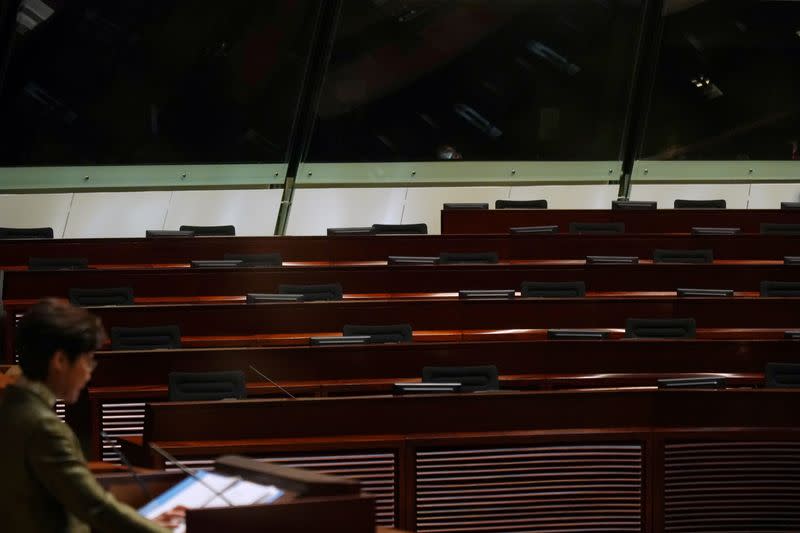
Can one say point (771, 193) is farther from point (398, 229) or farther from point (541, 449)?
point (541, 449)

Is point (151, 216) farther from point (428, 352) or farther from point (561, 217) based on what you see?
point (428, 352)

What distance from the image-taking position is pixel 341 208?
10.7 metres

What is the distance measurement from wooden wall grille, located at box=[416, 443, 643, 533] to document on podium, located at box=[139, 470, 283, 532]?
1963mm

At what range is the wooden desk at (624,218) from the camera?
895 cm

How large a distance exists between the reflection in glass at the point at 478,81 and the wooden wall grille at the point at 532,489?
6192mm

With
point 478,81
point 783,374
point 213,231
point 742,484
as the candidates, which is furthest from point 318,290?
point 478,81

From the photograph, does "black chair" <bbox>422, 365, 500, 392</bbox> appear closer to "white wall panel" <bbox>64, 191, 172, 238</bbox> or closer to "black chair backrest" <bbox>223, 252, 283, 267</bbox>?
"black chair backrest" <bbox>223, 252, 283, 267</bbox>

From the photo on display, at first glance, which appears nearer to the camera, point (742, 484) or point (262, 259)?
point (742, 484)

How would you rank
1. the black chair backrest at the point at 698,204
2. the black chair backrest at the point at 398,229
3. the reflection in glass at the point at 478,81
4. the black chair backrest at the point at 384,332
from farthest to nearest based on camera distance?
the reflection in glass at the point at 478,81, the black chair backrest at the point at 698,204, the black chair backrest at the point at 398,229, the black chair backrest at the point at 384,332

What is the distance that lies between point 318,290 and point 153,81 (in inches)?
129

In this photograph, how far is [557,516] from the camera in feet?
14.9

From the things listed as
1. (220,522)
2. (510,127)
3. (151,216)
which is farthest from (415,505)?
(510,127)

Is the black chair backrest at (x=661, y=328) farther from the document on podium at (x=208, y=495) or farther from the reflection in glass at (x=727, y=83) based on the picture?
the reflection in glass at (x=727, y=83)

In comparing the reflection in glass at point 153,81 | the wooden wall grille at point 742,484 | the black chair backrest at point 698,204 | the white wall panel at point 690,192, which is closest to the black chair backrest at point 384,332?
the wooden wall grille at point 742,484
